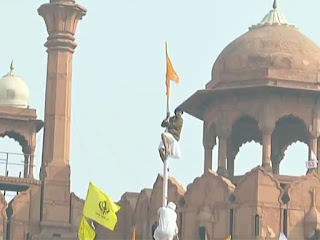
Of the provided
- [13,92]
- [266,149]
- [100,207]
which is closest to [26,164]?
[13,92]

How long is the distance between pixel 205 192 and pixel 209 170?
63 centimetres

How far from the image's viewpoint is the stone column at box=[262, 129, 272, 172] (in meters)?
53.8

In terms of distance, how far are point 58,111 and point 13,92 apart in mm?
2653

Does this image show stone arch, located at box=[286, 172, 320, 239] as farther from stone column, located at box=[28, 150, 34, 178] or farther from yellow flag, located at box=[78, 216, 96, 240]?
yellow flag, located at box=[78, 216, 96, 240]

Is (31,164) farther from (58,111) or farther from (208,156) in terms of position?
(208,156)

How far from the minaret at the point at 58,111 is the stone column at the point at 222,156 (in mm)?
4400

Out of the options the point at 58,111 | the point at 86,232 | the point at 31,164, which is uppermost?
the point at 58,111

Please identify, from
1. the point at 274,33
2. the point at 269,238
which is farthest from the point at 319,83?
the point at 269,238

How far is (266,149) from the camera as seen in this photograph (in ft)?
177

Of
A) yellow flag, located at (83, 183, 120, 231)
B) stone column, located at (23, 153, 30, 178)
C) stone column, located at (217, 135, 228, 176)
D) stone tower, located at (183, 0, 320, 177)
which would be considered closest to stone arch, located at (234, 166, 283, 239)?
stone tower, located at (183, 0, 320, 177)

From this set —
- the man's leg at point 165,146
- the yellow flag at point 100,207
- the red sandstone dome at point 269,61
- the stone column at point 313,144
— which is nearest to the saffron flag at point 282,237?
the stone column at point 313,144

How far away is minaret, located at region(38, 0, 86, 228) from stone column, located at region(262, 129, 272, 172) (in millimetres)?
5739

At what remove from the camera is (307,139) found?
56375mm

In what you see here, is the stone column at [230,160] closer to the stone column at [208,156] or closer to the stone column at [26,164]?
the stone column at [208,156]
